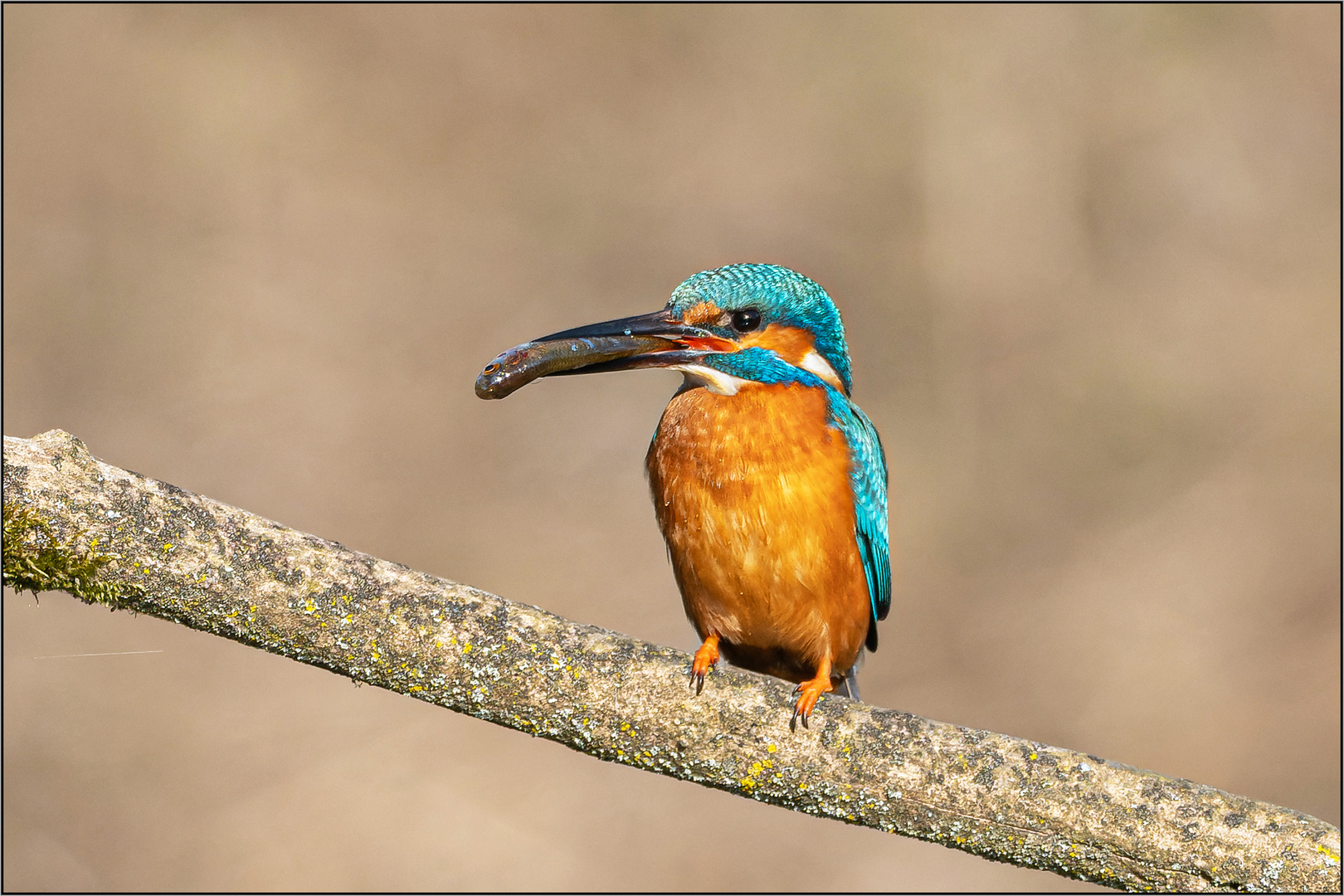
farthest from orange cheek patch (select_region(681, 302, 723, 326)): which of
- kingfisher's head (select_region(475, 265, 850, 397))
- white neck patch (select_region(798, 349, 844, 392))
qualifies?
white neck patch (select_region(798, 349, 844, 392))

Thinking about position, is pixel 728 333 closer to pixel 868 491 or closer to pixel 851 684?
pixel 868 491

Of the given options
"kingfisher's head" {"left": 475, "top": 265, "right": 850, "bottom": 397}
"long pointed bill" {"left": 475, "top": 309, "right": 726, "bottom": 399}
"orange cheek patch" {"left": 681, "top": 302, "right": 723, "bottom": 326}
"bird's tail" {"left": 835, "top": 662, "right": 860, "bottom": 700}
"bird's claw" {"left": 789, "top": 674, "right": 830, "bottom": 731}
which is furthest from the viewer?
"bird's tail" {"left": 835, "top": 662, "right": 860, "bottom": 700}

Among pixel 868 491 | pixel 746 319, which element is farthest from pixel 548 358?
pixel 868 491

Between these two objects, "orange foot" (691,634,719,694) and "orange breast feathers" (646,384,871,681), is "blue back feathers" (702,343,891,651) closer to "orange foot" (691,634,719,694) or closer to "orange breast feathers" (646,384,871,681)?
"orange breast feathers" (646,384,871,681)

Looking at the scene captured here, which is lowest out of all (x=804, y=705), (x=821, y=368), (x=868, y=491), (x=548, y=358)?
(x=804, y=705)

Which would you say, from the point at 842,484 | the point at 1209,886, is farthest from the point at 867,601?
the point at 1209,886

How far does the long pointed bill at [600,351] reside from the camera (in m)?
2.08

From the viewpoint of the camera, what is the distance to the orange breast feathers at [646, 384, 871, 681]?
2.40 meters

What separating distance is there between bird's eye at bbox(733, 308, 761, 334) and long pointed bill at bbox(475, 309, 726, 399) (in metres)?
0.07

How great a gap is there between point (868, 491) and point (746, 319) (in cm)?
55

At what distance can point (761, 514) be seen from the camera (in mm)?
2391

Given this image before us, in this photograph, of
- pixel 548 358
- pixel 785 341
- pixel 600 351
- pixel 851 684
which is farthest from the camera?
pixel 851 684

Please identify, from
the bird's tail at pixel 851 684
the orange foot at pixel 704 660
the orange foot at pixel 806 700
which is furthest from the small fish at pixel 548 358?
the bird's tail at pixel 851 684

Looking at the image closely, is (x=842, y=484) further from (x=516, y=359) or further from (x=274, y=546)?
(x=274, y=546)
